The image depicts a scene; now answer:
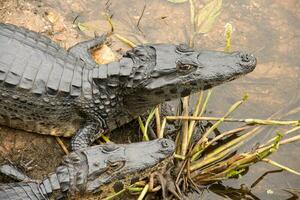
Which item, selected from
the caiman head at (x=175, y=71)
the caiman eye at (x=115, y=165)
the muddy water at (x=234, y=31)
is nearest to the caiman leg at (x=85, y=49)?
the muddy water at (x=234, y=31)

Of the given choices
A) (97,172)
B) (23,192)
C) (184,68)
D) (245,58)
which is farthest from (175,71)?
(23,192)

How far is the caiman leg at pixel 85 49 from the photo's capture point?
548cm

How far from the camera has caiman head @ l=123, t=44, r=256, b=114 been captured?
4828 millimetres

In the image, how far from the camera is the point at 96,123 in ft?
16.6

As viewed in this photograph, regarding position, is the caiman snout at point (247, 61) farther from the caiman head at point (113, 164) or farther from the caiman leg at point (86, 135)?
the caiman leg at point (86, 135)

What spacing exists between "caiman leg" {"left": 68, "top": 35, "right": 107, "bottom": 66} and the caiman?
1.09 feet

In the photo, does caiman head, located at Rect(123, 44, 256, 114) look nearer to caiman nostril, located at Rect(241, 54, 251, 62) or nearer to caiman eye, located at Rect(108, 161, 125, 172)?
caiman nostril, located at Rect(241, 54, 251, 62)

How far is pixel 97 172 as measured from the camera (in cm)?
423

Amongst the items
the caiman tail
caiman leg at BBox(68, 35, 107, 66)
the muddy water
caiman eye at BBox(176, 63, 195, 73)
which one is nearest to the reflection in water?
the muddy water

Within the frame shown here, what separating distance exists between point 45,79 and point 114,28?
146 cm

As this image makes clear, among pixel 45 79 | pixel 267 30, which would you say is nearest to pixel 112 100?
pixel 45 79

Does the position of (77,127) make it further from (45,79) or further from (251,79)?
(251,79)

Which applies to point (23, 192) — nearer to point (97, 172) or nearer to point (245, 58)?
point (97, 172)

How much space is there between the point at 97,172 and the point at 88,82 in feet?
3.48
